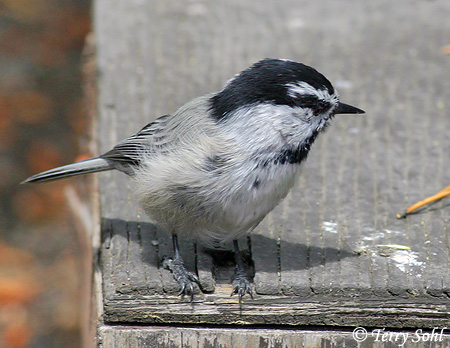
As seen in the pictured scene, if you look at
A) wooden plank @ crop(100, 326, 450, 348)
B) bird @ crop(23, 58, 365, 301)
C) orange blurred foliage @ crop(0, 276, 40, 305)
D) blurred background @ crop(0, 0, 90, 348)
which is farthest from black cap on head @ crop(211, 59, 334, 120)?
orange blurred foliage @ crop(0, 276, 40, 305)

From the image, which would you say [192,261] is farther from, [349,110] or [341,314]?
[349,110]

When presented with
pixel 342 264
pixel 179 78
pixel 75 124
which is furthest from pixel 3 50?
pixel 342 264

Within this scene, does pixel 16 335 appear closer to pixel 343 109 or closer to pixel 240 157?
pixel 240 157

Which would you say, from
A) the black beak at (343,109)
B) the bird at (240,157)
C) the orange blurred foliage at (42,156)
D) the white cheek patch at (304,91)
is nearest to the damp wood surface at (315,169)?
the bird at (240,157)

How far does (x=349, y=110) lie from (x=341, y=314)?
1039 mm

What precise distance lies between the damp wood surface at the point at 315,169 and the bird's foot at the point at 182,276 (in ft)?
0.11

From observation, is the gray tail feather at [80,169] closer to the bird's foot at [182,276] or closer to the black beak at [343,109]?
the bird's foot at [182,276]

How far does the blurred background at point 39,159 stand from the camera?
500cm

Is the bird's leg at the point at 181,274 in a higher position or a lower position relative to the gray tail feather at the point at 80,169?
lower

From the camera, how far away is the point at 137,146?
10.1 feet

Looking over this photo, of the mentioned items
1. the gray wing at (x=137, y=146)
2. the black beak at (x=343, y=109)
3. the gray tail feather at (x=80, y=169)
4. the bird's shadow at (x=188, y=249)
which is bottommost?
the bird's shadow at (x=188, y=249)

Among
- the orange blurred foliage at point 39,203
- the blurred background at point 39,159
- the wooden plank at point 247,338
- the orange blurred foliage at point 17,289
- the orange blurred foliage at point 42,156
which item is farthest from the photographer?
the orange blurred foliage at point 42,156

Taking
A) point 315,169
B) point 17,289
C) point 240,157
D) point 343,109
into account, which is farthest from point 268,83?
point 17,289

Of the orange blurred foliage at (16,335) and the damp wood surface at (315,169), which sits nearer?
the damp wood surface at (315,169)
